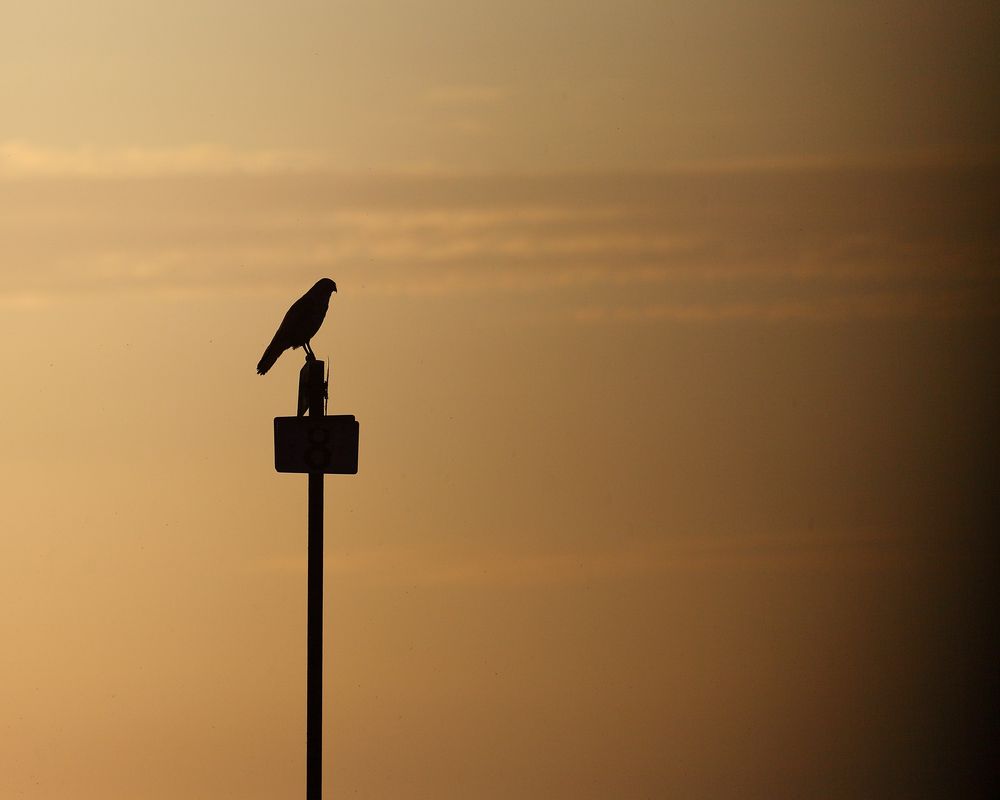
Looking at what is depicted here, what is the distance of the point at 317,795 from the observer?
7.81ft

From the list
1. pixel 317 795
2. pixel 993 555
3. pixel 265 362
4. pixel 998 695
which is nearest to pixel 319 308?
pixel 265 362

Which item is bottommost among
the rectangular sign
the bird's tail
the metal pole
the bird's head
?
the metal pole

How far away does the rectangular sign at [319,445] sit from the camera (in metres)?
2.38

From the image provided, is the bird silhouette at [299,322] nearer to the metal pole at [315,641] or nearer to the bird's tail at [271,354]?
the bird's tail at [271,354]

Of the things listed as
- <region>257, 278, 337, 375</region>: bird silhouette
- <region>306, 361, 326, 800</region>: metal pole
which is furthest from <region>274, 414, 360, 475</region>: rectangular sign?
<region>257, 278, 337, 375</region>: bird silhouette

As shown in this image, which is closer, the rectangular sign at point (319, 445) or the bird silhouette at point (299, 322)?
the rectangular sign at point (319, 445)

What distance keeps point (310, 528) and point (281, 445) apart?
0.18 metres

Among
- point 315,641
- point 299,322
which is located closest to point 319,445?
point 315,641

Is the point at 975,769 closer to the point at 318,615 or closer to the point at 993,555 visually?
the point at 993,555

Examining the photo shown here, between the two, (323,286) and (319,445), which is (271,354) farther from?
(319,445)

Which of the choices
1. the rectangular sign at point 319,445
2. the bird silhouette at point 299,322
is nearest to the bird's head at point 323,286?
the bird silhouette at point 299,322

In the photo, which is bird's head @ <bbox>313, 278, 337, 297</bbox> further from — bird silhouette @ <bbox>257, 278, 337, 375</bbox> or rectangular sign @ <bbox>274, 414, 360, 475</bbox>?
rectangular sign @ <bbox>274, 414, 360, 475</bbox>

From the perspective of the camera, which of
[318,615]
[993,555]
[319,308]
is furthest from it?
[993,555]

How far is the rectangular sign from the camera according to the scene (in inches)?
93.7
